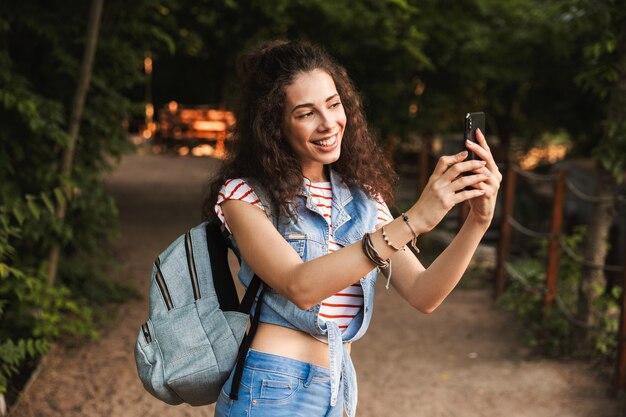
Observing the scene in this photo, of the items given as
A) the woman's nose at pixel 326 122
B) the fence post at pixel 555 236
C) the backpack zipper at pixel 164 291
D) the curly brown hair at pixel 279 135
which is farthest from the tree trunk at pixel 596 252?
the backpack zipper at pixel 164 291

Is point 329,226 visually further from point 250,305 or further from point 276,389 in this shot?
point 276,389

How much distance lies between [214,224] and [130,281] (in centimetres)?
597

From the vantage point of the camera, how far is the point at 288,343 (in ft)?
6.44

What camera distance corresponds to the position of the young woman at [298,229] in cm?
187

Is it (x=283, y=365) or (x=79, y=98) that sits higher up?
(x=79, y=98)

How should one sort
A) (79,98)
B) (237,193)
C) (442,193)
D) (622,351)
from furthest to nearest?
(79,98) → (622,351) → (237,193) → (442,193)

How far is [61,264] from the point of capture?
20.0ft

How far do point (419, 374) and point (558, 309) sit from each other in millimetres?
1272

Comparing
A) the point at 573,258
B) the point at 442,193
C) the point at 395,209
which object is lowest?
the point at 573,258

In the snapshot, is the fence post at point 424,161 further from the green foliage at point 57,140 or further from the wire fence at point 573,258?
the green foliage at point 57,140

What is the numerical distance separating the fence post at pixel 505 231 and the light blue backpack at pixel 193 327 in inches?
226

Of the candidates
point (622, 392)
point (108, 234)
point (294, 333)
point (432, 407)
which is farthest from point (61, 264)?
point (294, 333)

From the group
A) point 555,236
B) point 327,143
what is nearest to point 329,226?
point 327,143

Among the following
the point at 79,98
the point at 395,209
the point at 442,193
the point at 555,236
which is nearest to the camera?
the point at 442,193
